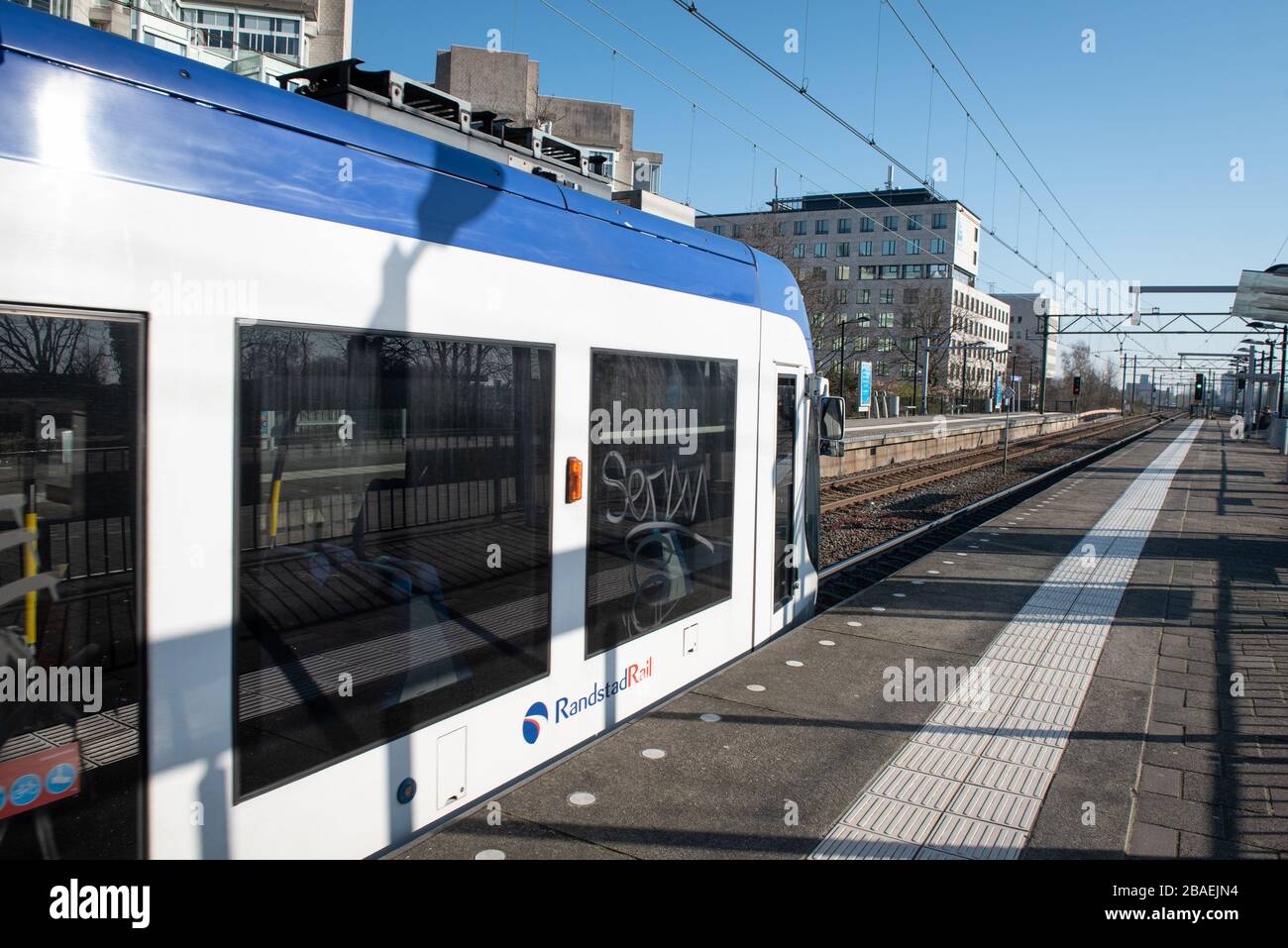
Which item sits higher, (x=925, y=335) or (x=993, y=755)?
(x=925, y=335)

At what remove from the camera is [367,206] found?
3.25m

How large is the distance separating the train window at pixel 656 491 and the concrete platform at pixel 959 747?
69cm

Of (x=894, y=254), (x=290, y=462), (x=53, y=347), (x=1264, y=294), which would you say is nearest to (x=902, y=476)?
(x=1264, y=294)

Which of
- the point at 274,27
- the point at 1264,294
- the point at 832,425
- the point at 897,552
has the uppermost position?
the point at 274,27

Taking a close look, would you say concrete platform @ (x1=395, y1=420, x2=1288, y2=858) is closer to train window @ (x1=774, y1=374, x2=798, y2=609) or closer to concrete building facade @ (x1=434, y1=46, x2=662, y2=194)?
train window @ (x1=774, y1=374, x2=798, y2=609)

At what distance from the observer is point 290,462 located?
3.00 meters

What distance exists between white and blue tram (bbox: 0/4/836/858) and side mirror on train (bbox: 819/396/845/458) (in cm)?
283

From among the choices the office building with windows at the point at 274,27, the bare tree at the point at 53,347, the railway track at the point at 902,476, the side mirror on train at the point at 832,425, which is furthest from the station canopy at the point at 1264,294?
the office building with windows at the point at 274,27

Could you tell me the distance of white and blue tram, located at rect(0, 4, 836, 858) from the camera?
7.82ft

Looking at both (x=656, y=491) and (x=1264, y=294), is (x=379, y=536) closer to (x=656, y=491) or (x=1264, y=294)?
(x=656, y=491)

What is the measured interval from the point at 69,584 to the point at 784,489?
5063mm

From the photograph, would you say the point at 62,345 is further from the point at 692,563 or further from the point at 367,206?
the point at 692,563

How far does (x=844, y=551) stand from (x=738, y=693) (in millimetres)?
6921
